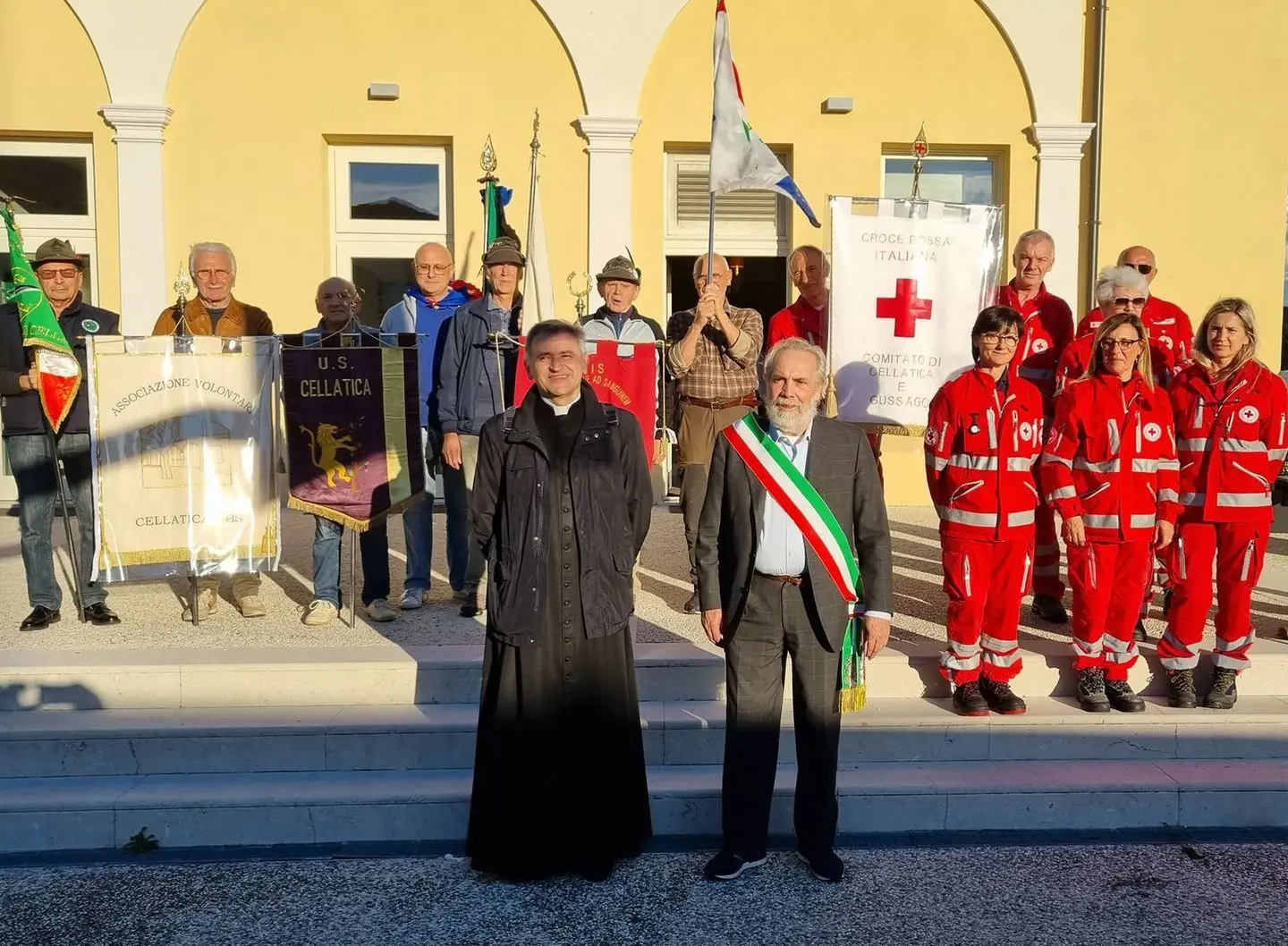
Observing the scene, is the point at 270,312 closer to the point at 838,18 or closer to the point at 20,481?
the point at 20,481

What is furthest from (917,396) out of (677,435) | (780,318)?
(677,435)

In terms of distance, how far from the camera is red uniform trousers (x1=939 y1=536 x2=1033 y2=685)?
442 cm

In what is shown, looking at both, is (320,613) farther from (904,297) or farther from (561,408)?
(904,297)

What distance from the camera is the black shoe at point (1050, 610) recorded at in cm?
545

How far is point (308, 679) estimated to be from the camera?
4.64 metres

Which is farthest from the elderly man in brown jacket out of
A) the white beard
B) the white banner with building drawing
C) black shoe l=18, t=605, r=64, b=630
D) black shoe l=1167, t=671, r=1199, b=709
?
black shoe l=1167, t=671, r=1199, b=709

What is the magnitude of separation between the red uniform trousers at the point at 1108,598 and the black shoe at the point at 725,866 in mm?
1887

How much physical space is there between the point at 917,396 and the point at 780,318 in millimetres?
831

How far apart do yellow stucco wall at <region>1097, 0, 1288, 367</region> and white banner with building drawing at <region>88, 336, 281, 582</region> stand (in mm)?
6927

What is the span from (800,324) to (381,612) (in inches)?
103

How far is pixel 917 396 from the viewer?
17.5 feet

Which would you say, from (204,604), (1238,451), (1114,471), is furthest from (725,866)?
(204,604)

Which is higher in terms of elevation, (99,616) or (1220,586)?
(1220,586)

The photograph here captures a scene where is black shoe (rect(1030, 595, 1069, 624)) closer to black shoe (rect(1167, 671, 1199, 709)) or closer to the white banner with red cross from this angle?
black shoe (rect(1167, 671, 1199, 709))
